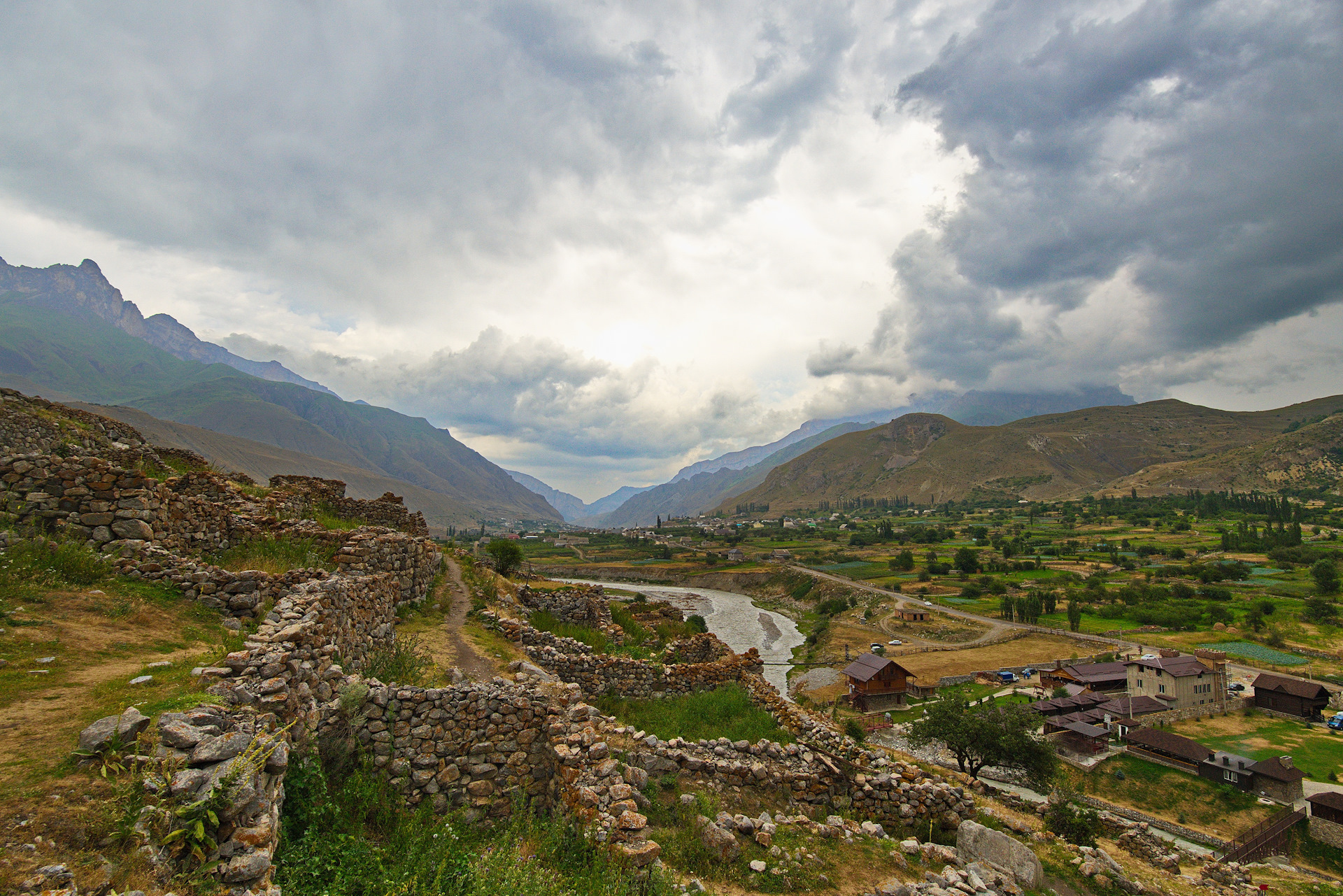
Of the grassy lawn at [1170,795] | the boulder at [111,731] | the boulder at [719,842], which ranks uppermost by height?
the boulder at [111,731]

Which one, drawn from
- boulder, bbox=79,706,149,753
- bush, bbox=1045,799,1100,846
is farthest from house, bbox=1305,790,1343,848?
boulder, bbox=79,706,149,753

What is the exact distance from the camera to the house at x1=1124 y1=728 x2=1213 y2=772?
38.1m

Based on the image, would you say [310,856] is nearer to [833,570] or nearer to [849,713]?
[849,713]

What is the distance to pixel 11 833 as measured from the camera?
359 centimetres

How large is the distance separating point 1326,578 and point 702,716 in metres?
123

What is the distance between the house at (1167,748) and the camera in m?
38.1

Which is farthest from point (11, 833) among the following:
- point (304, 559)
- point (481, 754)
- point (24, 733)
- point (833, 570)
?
point (833, 570)

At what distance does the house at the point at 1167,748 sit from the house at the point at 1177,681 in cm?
861

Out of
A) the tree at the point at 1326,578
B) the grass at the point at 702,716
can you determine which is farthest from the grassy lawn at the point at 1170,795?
the tree at the point at 1326,578

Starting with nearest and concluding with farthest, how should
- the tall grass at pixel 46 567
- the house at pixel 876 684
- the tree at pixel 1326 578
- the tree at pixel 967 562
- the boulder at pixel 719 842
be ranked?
the tall grass at pixel 46 567, the boulder at pixel 719 842, the house at pixel 876 684, the tree at pixel 1326 578, the tree at pixel 967 562

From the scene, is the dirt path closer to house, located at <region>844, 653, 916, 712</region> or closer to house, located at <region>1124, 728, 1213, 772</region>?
house, located at <region>844, 653, 916, 712</region>

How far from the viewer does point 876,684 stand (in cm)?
5269

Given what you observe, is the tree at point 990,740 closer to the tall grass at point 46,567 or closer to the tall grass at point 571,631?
the tall grass at point 571,631

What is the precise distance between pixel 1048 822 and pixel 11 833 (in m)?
22.1
